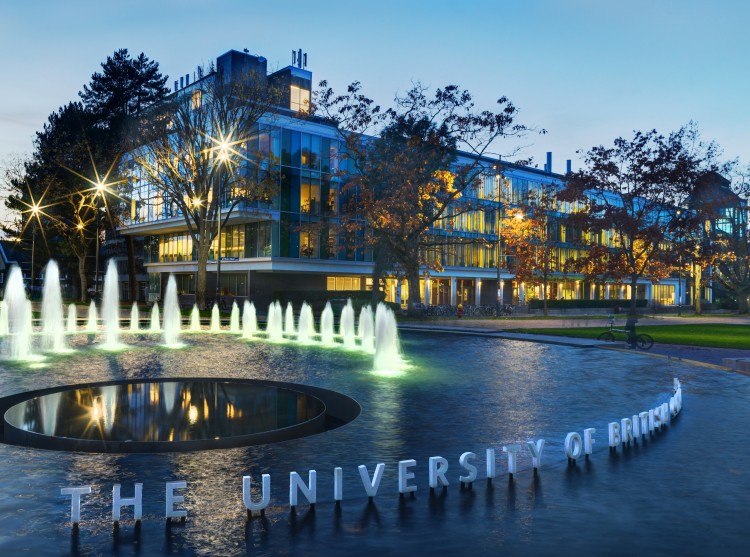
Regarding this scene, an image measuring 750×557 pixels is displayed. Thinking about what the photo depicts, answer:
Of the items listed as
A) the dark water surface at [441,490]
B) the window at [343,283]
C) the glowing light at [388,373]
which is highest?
the window at [343,283]

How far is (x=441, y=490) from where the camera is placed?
741 cm

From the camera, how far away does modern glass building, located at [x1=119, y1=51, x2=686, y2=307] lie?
56000 mm

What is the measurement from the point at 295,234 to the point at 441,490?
51.8 meters

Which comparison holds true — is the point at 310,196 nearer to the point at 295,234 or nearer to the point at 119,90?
the point at 295,234

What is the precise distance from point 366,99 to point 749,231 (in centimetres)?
Answer: 4877

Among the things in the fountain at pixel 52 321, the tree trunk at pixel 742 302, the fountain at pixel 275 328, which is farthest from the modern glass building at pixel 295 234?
the tree trunk at pixel 742 302

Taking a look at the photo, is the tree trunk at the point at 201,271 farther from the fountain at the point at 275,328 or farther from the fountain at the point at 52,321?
the fountain at the point at 52,321

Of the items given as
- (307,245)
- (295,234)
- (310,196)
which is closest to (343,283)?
(307,245)

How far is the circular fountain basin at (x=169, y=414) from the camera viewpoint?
9547mm

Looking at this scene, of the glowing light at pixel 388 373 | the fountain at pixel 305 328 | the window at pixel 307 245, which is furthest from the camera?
A: the window at pixel 307 245

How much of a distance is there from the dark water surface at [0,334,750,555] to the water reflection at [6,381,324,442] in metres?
1.33

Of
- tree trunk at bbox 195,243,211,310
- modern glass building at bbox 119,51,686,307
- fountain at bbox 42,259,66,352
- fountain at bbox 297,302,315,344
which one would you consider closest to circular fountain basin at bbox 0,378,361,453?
fountain at bbox 42,259,66,352

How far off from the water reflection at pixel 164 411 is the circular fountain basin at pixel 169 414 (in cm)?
2

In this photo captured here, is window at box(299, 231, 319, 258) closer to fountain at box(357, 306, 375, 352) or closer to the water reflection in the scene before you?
fountain at box(357, 306, 375, 352)
